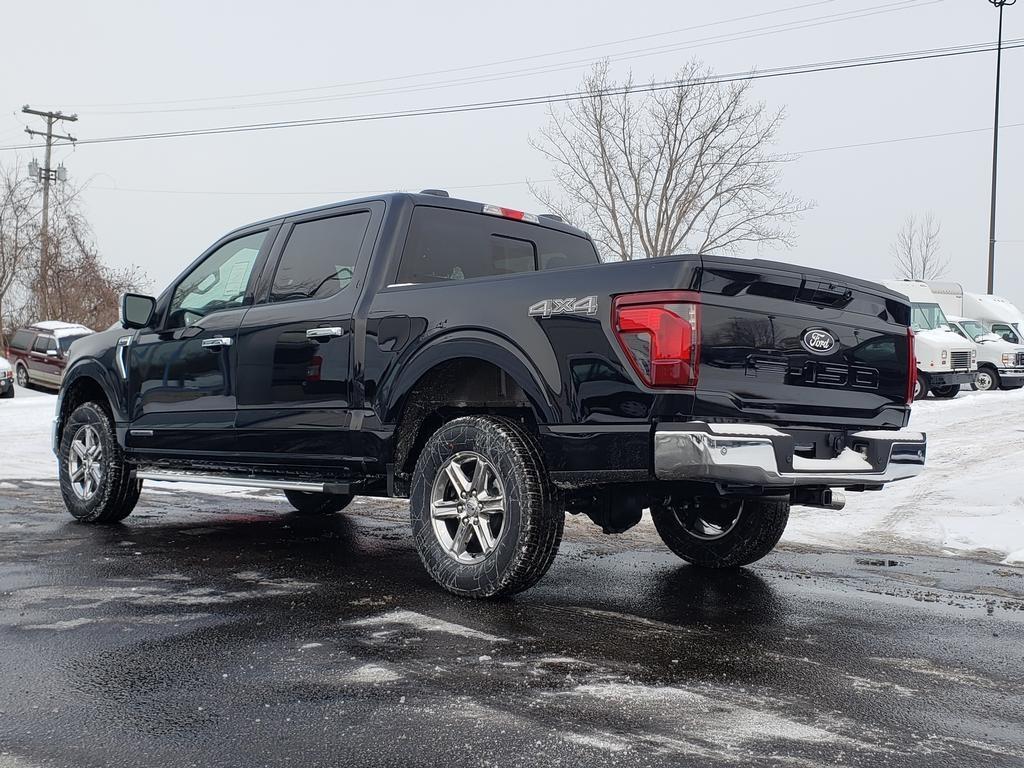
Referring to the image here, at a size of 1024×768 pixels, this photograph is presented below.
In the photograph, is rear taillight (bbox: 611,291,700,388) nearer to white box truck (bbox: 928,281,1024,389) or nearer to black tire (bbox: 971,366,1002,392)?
white box truck (bbox: 928,281,1024,389)

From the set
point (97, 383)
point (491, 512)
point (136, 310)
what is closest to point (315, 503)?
point (97, 383)

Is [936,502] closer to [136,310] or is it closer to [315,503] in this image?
[315,503]

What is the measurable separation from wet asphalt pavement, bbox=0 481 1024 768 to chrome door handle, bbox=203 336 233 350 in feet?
4.02

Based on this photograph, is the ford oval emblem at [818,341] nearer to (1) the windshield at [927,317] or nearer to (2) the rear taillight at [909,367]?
(2) the rear taillight at [909,367]

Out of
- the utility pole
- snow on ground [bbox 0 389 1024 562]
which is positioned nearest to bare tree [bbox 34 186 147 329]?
the utility pole

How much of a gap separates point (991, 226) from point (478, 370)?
38.9 m

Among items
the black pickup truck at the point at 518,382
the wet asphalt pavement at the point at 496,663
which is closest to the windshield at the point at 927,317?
the wet asphalt pavement at the point at 496,663

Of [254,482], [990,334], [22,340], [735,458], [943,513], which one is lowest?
[943,513]

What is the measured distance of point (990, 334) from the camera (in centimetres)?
2731

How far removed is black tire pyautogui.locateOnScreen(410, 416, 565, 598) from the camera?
4.45m

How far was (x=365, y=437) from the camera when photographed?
5262mm

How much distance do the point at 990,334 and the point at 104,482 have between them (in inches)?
1007

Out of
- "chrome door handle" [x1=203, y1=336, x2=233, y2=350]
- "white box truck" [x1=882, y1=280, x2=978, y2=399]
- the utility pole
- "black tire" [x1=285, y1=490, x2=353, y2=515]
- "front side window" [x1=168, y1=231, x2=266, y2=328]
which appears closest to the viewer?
"chrome door handle" [x1=203, y1=336, x2=233, y2=350]

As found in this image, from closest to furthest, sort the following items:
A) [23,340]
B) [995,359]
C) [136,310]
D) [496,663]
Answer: [496,663] → [136,310] → [995,359] → [23,340]
